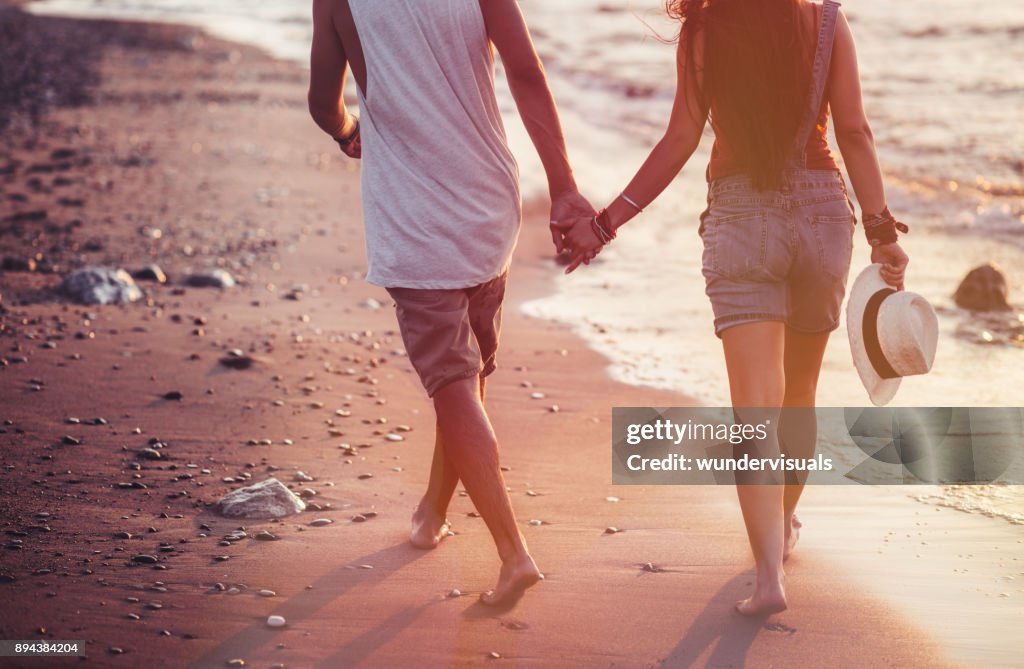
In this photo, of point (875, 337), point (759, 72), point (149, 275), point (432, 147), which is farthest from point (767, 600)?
point (149, 275)

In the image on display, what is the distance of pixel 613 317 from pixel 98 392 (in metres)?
3.03

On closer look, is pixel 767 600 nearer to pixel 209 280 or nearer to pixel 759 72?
pixel 759 72

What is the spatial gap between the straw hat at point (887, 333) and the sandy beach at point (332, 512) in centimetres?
67

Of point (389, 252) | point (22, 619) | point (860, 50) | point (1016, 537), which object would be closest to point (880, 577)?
point (1016, 537)

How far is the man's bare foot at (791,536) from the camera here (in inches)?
148

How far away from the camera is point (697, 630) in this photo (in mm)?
3291

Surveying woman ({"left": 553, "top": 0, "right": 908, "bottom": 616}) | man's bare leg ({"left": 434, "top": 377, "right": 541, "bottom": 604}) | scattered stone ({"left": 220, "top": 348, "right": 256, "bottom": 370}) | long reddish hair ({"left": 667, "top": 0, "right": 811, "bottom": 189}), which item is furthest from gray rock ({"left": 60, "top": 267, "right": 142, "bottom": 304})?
long reddish hair ({"left": 667, "top": 0, "right": 811, "bottom": 189})

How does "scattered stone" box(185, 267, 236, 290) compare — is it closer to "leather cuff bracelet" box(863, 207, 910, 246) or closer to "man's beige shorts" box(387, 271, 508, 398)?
"man's beige shorts" box(387, 271, 508, 398)

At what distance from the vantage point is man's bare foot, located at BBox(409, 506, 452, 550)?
12.5ft

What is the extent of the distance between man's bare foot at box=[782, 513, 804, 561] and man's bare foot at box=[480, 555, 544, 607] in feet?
2.99

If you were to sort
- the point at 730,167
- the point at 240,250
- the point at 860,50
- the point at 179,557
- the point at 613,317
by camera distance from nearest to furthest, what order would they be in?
the point at 730,167, the point at 179,557, the point at 613,317, the point at 240,250, the point at 860,50

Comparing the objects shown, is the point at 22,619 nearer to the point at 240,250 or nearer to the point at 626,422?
the point at 626,422

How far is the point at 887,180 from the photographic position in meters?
12.7

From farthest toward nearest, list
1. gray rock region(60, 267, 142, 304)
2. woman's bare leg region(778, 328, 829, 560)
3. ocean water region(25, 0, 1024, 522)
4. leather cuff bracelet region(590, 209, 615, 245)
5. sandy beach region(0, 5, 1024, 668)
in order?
1. gray rock region(60, 267, 142, 304)
2. ocean water region(25, 0, 1024, 522)
3. leather cuff bracelet region(590, 209, 615, 245)
4. woman's bare leg region(778, 328, 829, 560)
5. sandy beach region(0, 5, 1024, 668)
